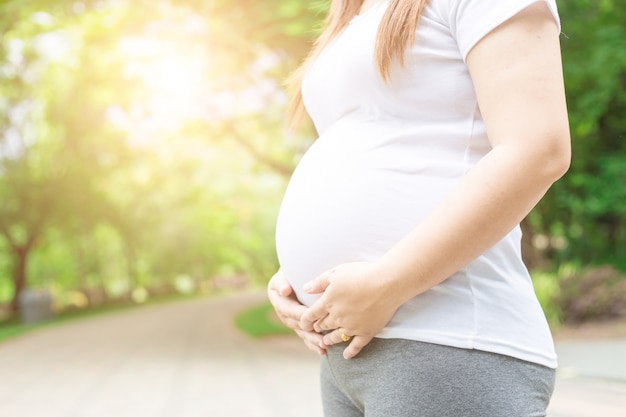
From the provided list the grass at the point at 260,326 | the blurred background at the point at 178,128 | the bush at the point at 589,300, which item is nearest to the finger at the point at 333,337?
the blurred background at the point at 178,128

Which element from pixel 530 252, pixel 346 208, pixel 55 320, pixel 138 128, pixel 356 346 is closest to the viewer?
pixel 356 346

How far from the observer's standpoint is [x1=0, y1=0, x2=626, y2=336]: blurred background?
972cm

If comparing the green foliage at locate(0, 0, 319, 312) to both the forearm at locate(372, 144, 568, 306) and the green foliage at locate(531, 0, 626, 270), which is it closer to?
the green foliage at locate(531, 0, 626, 270)

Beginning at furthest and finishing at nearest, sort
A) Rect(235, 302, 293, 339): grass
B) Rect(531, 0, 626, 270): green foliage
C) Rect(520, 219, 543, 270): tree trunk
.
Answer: Rect(235, 302, 293, 339): grass → Rect(520, 219, 543, 270): tree trunk → Rect(531, 0, 626, 270): green foliage

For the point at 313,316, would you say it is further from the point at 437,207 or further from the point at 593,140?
the point at 593,140

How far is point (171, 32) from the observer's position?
10.4 meters

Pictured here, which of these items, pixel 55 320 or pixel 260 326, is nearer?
pixel 260 326

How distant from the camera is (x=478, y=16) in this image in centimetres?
101

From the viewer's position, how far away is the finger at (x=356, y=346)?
108 centimetres

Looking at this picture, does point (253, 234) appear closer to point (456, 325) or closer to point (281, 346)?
point (281, 346)

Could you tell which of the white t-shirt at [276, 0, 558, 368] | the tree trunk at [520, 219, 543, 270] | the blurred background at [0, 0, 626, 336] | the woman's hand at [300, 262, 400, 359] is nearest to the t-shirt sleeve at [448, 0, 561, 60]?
the white t-shirt at [276, 0, 558, 368]

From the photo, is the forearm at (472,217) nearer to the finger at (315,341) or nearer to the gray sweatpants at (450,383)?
the gray sweatpants at (450,383)

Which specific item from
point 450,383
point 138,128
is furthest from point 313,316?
point 138,128

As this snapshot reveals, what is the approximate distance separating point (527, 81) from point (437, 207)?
0.22 meters
